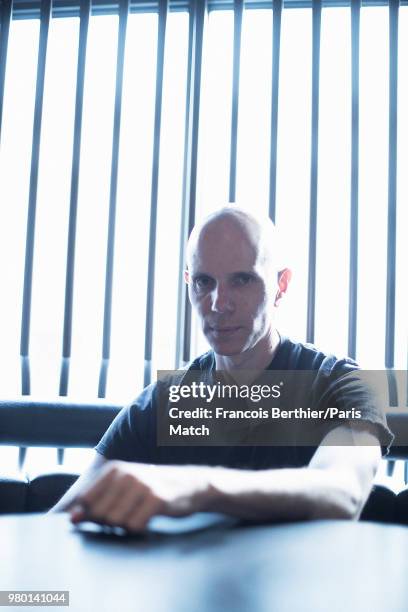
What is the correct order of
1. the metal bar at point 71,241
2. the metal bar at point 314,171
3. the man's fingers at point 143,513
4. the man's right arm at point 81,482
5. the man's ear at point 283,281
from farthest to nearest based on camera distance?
the metal bar at point 71,241
the metal bar at point 314,171
the man's ear at point 283,281
the man's right arm at point 81,482
the man's fingers at point 143,513

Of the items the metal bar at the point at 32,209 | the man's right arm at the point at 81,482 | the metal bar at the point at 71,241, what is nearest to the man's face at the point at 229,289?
the man's right arm at the point at 81,482

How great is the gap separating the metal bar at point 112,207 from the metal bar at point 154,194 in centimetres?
14

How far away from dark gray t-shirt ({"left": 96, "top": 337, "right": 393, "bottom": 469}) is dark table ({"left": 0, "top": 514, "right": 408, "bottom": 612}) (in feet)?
1.53

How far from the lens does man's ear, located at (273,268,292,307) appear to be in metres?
1.57

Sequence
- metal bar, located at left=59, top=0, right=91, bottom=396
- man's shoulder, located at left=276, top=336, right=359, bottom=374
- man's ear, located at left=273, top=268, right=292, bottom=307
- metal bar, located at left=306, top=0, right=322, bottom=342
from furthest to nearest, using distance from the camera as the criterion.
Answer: metal bar, located at left=59, top=0, right=91, bottom=396 < metal bar, located at left=306, top=0, right=322, bottom=342 < man's ear, located at left=273, top=268, right=292, bottom=307 < man's shoulder, located at left=276, top=336, right=359, bottom=374

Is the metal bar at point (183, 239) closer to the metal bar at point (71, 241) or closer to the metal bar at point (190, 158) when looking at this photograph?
the metal bar at point (190, 158)

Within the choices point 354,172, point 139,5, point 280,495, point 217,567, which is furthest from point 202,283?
point 139,5

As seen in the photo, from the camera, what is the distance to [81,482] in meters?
1.20

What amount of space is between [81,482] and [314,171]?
1.58 meters

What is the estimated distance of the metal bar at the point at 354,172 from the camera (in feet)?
7.61

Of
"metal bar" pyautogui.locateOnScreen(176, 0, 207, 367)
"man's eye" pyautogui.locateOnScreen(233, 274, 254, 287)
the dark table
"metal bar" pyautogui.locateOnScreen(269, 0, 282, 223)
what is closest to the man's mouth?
"man's eye" pyautogui.locateOnScreen(233, 274, 254, 287)

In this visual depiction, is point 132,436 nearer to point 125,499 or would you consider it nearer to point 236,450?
point 236,450

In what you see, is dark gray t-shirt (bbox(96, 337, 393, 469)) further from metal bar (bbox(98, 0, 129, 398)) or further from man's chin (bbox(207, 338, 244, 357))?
metal bar (bbox(98, 0, 129, 398))

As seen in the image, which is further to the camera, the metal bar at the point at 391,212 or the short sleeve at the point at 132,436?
the metal bar at the point at 391,212
